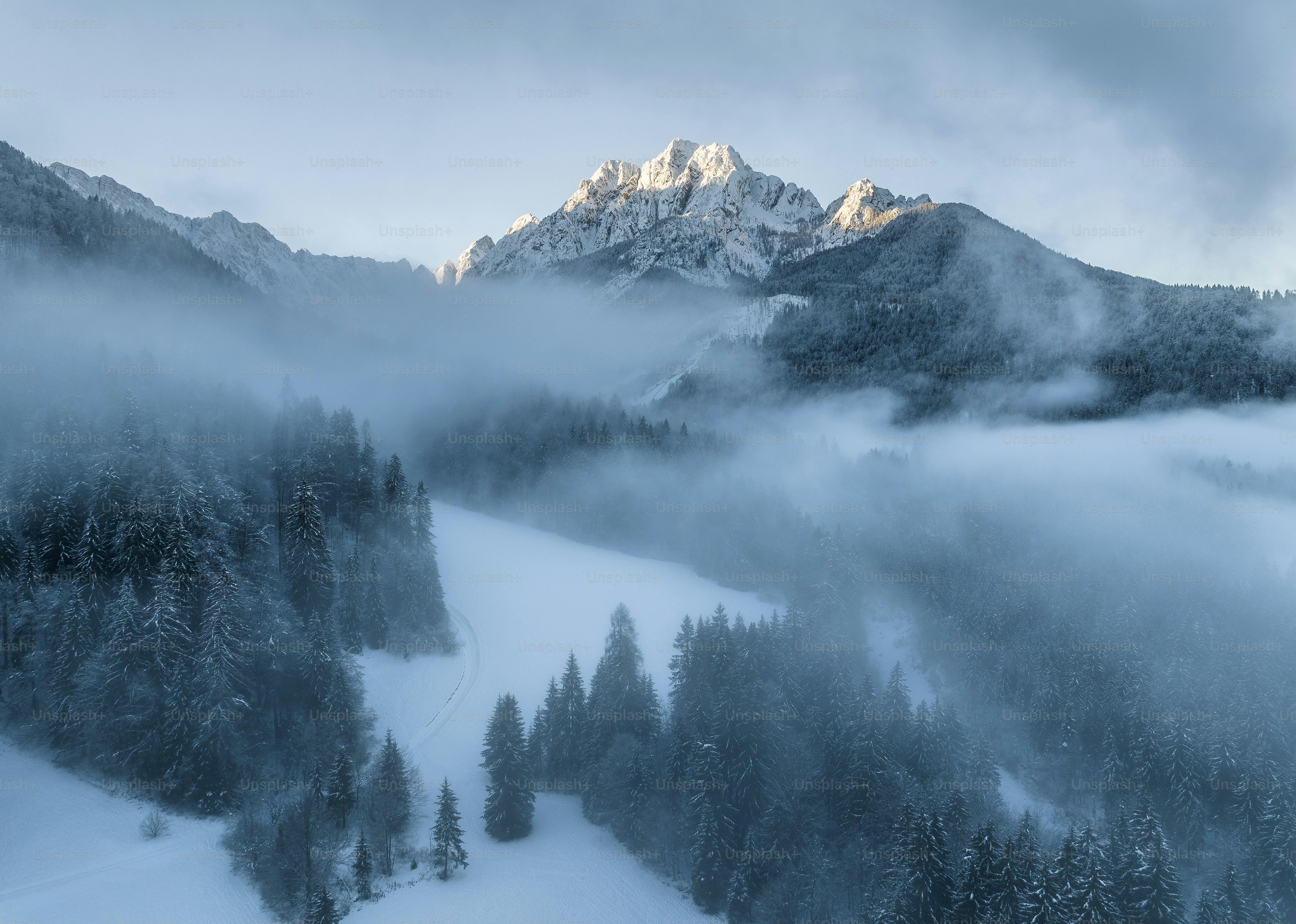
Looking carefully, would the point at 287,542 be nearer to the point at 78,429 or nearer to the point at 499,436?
the point at 78,429

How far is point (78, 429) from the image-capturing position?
6050 cm

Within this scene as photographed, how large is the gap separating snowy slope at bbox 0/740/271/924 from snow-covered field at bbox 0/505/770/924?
0.08m

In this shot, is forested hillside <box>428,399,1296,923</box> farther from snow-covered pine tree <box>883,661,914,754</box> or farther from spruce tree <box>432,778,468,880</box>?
spruce tree <box>432,778,468,880</box>

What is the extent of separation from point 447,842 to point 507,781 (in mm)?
6239

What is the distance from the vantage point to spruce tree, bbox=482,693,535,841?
183 ft

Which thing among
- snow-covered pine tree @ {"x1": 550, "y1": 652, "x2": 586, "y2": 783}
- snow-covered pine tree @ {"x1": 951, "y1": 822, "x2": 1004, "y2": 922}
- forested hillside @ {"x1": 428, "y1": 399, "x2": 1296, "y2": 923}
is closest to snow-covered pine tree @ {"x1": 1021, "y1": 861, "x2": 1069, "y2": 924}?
forested hillside @ {"x1": 428, "y1": 399, "x2": 1296, "y2": 923}

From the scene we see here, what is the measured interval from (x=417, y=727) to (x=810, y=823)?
115 ft

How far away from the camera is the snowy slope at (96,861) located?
137ft

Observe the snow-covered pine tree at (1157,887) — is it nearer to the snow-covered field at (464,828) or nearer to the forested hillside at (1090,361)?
the snow-covered field at (464,828)

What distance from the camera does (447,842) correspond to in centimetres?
5134

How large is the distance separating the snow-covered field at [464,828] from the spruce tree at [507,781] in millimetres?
1049

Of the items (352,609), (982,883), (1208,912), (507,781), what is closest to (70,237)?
(352,609)

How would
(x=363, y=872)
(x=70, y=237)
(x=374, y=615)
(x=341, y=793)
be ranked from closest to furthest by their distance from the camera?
(x=363, y=872), (x=341, y=793), (x=374, y=615), (x=70, y=237)

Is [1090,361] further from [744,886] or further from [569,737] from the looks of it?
[744,886]
